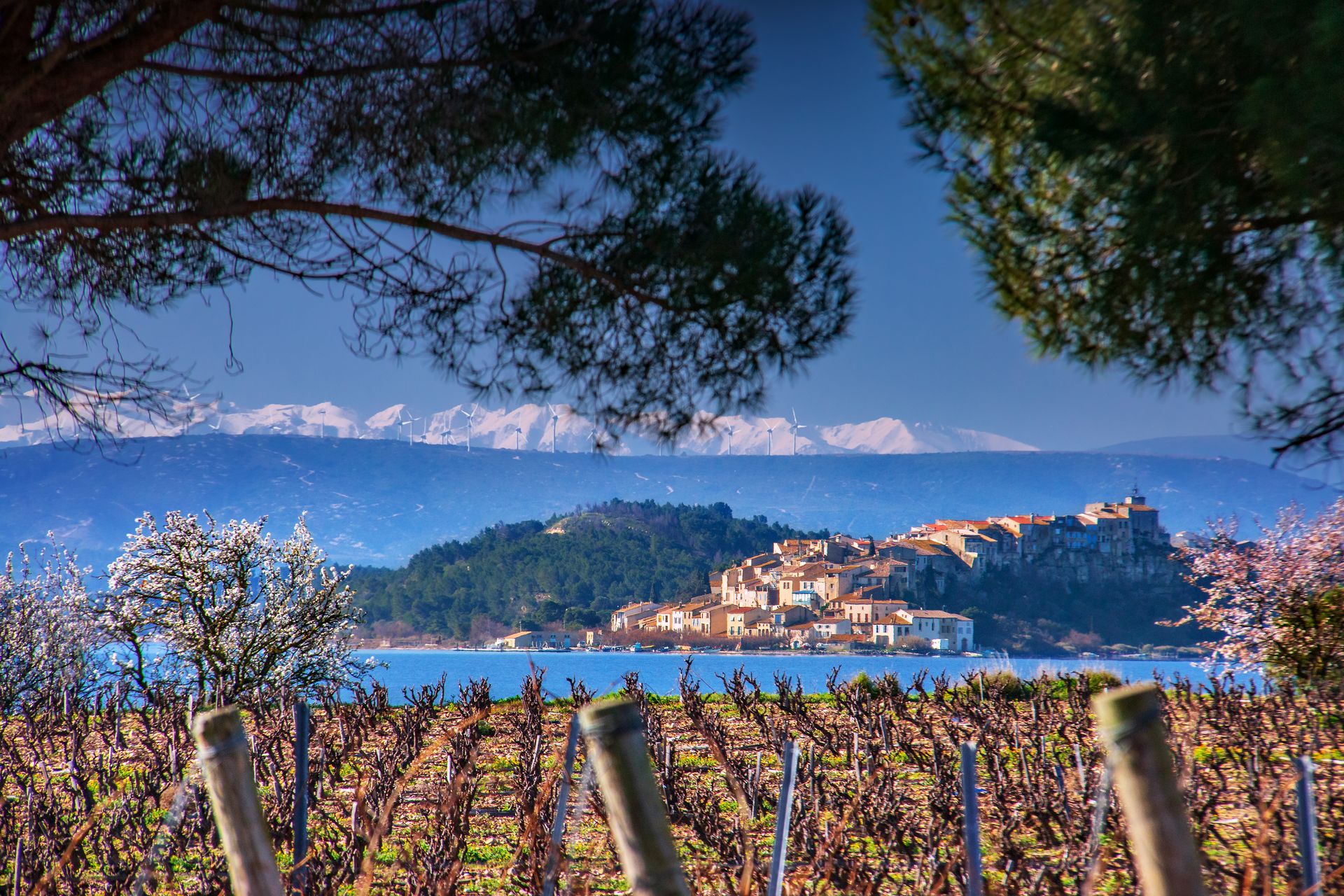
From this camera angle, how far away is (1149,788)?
1.03m

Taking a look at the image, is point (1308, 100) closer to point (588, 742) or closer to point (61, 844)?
point (588, 742)

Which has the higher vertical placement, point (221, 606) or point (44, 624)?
point (221, 606)

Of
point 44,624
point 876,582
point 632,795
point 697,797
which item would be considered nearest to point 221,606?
point 44,624

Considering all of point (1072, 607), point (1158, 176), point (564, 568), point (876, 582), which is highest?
point (564, 568)

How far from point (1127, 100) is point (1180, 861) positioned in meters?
2.38

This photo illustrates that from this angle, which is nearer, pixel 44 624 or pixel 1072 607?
pixel 44 624

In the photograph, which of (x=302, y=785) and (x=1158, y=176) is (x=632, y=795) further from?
(x=1158, y=176)

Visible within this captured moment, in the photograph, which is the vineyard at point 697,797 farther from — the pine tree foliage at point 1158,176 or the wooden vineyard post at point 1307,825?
the pine tree foliage at point 1158,176

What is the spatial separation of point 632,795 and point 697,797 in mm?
3607

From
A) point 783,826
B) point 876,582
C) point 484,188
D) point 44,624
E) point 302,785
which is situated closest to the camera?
point 783,826

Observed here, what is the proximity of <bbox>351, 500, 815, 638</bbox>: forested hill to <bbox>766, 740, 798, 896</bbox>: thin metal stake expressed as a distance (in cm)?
6356

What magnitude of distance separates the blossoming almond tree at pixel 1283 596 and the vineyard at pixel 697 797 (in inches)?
52.7

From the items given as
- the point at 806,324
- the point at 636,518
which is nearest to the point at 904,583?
the point at 636,518

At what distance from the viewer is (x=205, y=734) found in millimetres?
1136
